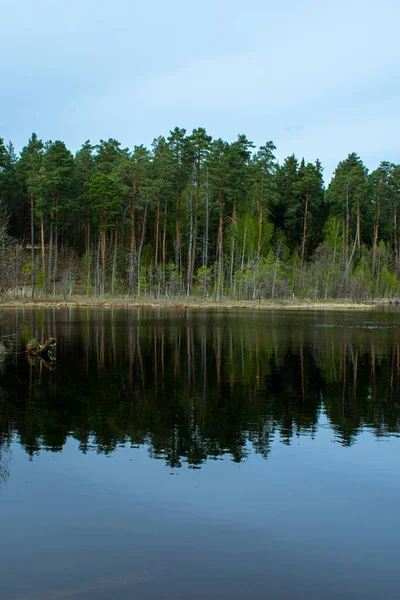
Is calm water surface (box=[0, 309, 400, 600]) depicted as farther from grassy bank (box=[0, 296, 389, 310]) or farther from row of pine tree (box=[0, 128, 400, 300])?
row of pine tree (box=[0, 128, 400, 300])

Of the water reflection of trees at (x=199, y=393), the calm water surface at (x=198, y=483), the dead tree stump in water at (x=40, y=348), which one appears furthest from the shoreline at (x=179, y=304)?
the calm water surface at (x=198, y=483)

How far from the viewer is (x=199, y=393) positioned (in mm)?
16109

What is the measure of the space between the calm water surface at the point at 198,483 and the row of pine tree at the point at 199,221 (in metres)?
48.1

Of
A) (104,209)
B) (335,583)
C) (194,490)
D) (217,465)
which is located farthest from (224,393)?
(104,209)

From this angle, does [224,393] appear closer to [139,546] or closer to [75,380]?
[75,380]

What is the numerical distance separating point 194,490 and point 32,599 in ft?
11.3

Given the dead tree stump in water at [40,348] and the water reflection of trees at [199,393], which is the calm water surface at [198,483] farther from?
the dead tree stump in water at [40,348]

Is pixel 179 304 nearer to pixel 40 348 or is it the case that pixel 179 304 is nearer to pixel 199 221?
pixel 199 221

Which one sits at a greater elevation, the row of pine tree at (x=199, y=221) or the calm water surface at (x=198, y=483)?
the row of pine tree at (x=199, y=221)

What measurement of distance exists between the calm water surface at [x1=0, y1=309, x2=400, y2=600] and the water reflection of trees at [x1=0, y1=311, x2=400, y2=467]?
0.23ft

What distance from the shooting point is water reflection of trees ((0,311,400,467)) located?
1196 cm

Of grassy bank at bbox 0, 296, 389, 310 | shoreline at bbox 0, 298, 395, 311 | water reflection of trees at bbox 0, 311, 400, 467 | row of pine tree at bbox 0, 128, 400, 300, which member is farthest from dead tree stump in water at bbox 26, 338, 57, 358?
row of pine tree at bbox 0, 128, 400, 300

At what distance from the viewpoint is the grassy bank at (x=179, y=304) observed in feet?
194

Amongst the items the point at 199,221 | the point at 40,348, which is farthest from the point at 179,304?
the point at 40,348
